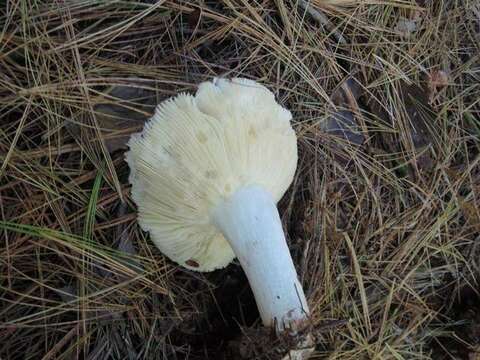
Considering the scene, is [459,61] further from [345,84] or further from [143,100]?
[143,100]

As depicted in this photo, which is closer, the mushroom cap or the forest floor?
the mushroom cap

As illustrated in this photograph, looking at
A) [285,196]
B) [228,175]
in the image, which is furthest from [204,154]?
[285,196]

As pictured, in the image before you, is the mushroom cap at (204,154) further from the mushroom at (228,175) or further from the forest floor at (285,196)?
the forest floor at (285,196)

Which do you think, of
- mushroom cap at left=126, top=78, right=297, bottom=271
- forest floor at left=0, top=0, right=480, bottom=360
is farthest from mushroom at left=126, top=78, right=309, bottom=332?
forest floor at left=0, top=0, right=480, bottom=360

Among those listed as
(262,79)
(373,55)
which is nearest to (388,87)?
(373,55)

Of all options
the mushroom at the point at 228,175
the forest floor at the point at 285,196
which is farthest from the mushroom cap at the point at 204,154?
the forest floor at the point at 285,196

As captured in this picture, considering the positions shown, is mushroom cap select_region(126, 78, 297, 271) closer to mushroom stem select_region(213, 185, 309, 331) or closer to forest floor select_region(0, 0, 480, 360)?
mushroom stem select_region(213, 185, 309, 331)

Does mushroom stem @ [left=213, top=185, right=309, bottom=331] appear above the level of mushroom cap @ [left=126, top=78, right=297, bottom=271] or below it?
below

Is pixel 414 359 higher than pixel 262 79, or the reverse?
pixel 262 79

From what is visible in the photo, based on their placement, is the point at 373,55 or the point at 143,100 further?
the point at 373,55
